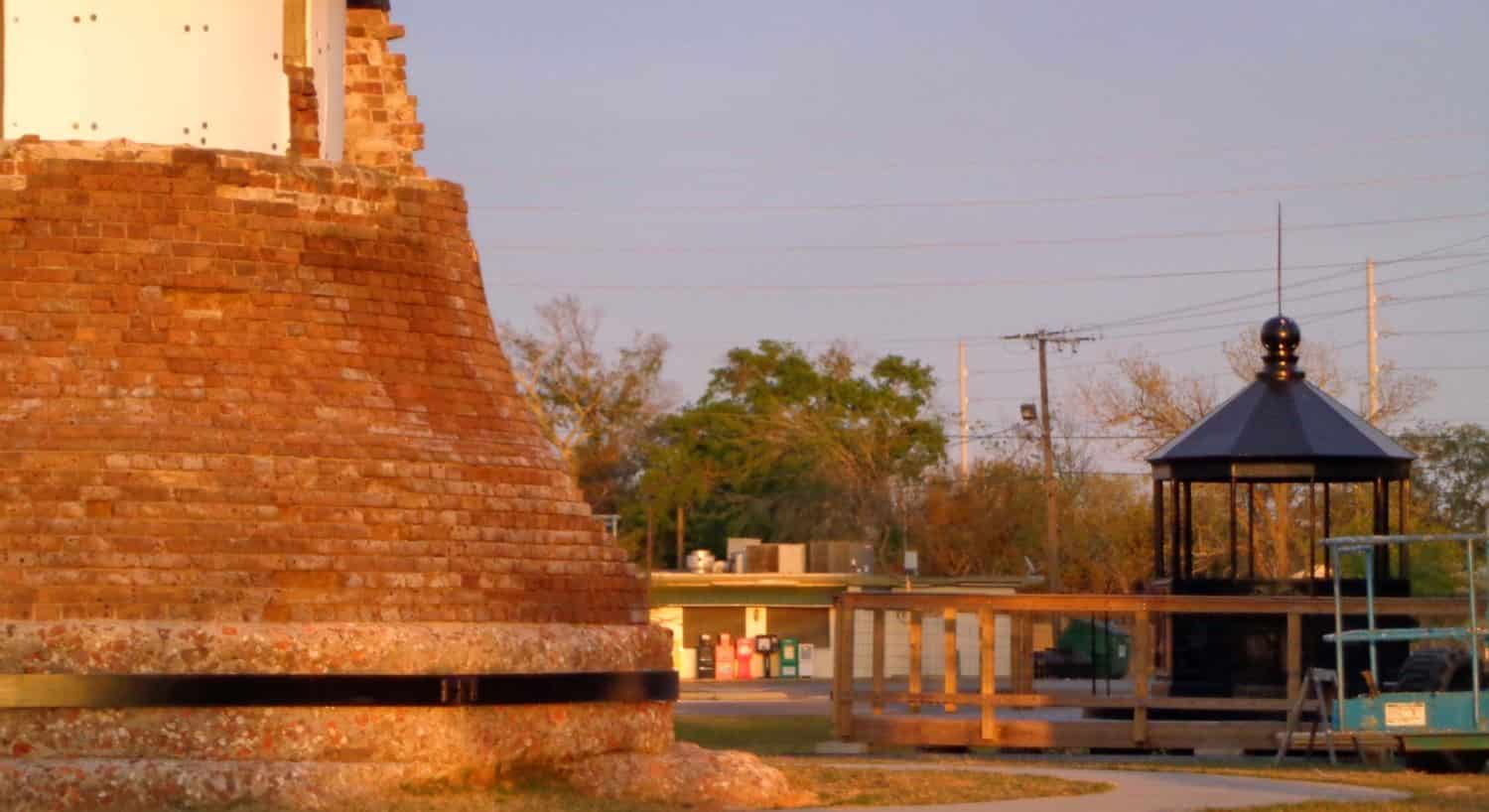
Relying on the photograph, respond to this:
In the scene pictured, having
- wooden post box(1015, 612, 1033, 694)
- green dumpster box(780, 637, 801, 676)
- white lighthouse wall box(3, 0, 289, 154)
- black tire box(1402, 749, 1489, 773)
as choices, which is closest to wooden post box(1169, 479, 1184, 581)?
wooden post box(1015, 612, 1033, 694)

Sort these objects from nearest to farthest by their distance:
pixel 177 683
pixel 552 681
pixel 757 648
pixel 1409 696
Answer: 1. pixel 177 683
2. pixel 552 681
3. pixel 1409 696
4. pixel 757 648

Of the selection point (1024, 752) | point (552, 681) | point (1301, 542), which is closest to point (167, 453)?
point (552, 681)

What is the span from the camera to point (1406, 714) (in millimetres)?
17047

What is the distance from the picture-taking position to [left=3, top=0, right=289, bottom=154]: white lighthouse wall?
50.0 feet

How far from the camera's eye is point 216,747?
1350 cm

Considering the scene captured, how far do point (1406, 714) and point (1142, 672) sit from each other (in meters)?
3.96

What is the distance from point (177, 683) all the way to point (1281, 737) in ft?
31.1

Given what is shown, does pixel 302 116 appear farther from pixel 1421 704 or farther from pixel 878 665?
pixel 1421 704

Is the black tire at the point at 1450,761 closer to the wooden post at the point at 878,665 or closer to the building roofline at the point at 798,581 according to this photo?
the wooden post at the point at 878,665

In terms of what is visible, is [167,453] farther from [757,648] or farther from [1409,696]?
[757,648]

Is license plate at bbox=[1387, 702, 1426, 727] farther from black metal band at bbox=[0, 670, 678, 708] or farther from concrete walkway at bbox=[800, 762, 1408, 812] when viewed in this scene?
black metal band at bbox=[0, 670, 678, 708]

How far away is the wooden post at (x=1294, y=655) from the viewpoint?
66.5ft

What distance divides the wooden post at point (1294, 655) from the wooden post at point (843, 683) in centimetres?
369

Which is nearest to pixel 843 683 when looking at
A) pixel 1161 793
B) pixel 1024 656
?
pixel 1024 656
